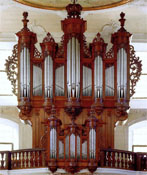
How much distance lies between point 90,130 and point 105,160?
0.96 metres

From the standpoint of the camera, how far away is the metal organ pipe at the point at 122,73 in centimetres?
1794

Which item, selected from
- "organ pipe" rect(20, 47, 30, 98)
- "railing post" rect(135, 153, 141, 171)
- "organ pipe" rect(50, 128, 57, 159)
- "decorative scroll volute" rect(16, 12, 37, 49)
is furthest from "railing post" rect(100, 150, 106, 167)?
"decorative scroll volute" rect(16, 12, 37, 49)

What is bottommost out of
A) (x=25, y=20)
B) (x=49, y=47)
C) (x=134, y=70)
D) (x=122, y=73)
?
(x=122, y=73)

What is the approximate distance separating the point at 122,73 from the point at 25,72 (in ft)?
8.79

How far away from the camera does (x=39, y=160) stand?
16984mm

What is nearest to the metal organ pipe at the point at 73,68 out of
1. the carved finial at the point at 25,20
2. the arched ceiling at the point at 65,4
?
the carved finial at the point at 25,20

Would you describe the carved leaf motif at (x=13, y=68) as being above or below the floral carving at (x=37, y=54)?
below

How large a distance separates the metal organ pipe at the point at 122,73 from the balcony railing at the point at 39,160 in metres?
1.73

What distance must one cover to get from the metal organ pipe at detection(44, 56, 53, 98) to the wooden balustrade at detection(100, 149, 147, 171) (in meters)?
2.26

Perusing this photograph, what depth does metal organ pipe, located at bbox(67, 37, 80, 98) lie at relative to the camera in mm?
17859

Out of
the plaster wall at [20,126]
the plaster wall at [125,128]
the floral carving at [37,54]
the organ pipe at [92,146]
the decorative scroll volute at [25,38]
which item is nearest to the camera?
the organ pipe at [92,146]

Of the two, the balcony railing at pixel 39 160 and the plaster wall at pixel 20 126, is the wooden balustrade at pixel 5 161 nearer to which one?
the balcony railing at pixel 39 160

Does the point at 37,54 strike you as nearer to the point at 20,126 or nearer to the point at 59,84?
the point at 59,84

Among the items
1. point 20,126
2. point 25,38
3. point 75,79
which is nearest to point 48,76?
point 75,79
